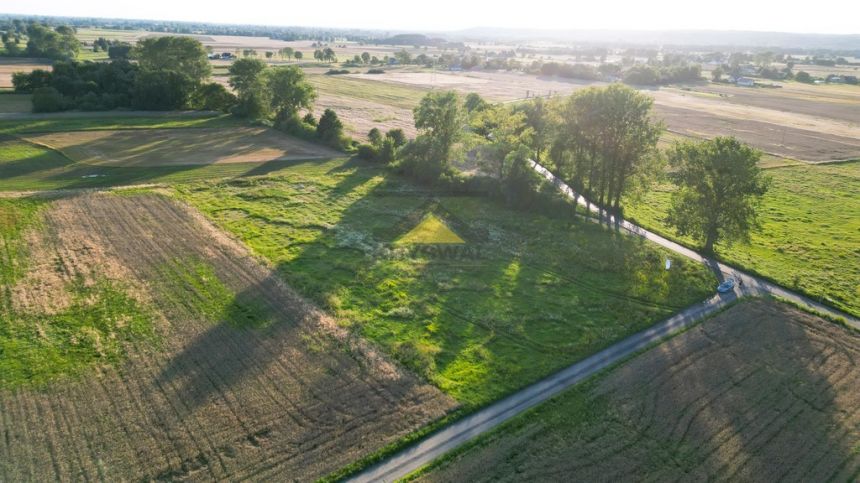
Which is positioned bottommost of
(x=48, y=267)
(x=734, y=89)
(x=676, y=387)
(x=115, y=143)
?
(x=676, y=387)

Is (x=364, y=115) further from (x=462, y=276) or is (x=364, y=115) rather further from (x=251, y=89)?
(x=462, y=276)

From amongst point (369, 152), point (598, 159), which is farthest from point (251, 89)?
point (598, 159)

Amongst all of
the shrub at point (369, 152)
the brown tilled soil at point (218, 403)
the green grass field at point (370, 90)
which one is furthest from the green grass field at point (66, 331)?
the green grass field at point (370, 90)

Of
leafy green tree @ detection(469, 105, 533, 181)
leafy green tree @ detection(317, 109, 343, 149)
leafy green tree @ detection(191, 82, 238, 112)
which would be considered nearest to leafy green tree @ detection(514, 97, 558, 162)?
leafy green tree @ detection(469, 105, 533, 181)

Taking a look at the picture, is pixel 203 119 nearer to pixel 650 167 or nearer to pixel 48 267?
pixel 48 267

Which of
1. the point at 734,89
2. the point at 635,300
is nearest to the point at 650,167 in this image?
the point at 635,300

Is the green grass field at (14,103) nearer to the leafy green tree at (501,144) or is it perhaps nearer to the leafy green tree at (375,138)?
the leafy green tree at (375,138)

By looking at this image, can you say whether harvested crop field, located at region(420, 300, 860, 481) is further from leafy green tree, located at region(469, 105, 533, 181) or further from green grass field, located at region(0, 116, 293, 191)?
green grass field, located at region(0, 116, 293, 191)
